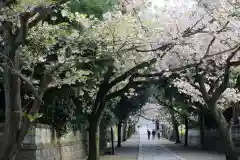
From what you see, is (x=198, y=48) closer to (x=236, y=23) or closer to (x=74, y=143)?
(x=236, y=23)

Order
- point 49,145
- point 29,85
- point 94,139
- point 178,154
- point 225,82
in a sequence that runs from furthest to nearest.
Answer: point 178,154 < point 94,139 < point 49,145 < point 225,82 < point 29,85

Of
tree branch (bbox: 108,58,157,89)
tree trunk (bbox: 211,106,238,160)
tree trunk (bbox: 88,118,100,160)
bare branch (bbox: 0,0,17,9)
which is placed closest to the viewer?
bare branch (bbox: 0,0,17,9)

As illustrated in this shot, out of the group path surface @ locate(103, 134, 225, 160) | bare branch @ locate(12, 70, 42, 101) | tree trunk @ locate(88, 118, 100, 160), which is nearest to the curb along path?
path surface @ locate(103, 134, 225, 160)

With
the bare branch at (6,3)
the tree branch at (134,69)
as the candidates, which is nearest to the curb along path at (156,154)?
the tree branch at (134,69)

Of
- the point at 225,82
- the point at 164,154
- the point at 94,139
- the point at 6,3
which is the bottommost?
the point at 164,154

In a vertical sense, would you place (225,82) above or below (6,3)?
below

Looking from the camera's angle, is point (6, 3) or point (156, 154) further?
point (156, 154)

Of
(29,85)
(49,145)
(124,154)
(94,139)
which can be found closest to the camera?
(29,85)

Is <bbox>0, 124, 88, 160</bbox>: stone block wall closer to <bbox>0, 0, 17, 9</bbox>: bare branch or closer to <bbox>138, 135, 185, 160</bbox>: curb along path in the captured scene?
<bbox>138, 135, 185, 160</bbox>: curb along path

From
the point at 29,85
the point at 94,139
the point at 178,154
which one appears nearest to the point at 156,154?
the point at 178,154

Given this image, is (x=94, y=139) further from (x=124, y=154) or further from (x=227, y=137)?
(x=124, y=154)

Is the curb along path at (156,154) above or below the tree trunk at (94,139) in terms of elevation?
below

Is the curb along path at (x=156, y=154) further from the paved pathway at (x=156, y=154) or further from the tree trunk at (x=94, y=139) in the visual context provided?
the tree trunk at (x=94, y=139)

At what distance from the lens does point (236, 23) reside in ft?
47.1
